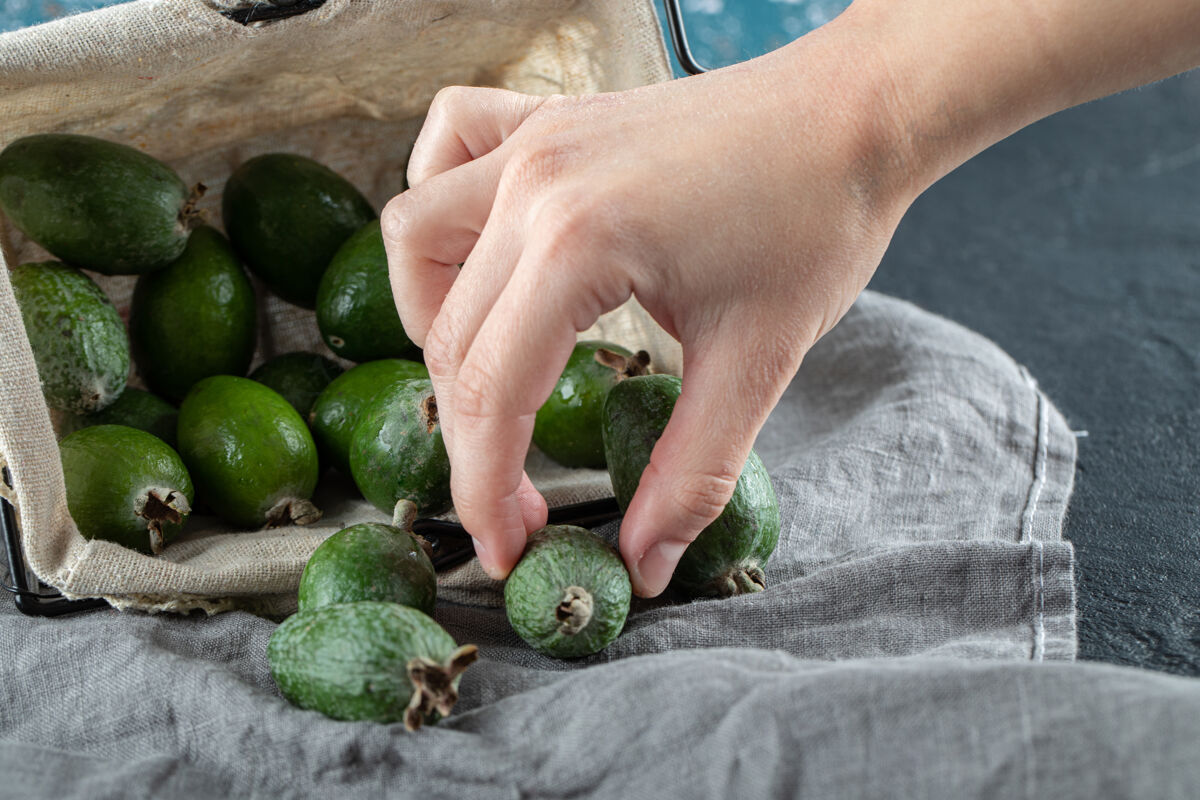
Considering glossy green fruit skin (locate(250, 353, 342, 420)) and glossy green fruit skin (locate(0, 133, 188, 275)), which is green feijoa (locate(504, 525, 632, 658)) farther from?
glossy green fruit skin (locate(0, 133, 188, 275))

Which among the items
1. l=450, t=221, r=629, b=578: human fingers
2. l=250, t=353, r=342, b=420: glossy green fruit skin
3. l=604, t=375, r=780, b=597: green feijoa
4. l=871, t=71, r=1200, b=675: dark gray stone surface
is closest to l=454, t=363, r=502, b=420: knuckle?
l=450, t=221, r=629, b=578: human fingers

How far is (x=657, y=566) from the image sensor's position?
99 cm

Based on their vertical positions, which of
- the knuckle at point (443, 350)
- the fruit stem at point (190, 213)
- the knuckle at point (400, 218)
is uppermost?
the knuckle at point (400, 218)

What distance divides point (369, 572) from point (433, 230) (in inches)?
13.8

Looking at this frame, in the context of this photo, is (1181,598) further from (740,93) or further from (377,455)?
(377,455)

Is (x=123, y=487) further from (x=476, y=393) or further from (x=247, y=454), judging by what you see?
(x=476, y=393)

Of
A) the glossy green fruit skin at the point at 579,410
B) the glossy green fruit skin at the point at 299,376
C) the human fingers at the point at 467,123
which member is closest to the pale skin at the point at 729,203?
the human fingers at the point at 467,123

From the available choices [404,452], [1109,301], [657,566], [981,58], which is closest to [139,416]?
[404,452]

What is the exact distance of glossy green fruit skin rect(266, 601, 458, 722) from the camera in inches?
33.3

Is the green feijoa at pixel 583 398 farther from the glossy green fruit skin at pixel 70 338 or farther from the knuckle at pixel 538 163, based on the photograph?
the glossy green fruit skin at pixel 70 338

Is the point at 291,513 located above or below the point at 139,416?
below

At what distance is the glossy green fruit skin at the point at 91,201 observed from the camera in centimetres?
120

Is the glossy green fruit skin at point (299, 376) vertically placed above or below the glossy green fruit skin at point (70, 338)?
below

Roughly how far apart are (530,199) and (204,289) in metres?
0.63
